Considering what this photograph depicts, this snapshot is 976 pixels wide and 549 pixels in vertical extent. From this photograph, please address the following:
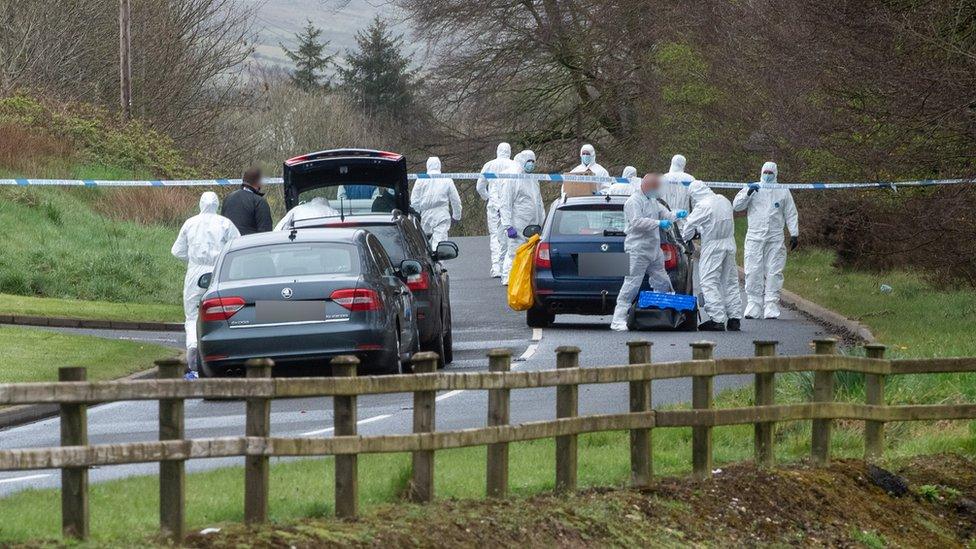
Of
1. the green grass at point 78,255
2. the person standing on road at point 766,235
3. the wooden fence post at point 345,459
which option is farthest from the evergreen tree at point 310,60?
the wooden fence post at point 345,459

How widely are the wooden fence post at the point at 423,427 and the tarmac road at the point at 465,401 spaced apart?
250cm

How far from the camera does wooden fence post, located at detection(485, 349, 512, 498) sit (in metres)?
8.66

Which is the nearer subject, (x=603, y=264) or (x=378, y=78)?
(x=603, y=264)

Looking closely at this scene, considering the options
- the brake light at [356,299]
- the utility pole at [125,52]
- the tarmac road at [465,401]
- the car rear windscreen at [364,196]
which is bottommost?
the tarmac road at [465,401]

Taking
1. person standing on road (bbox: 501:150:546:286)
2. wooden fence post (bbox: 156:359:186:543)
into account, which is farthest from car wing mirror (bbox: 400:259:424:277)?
person standing on road (bbox: 501:150:546:286)

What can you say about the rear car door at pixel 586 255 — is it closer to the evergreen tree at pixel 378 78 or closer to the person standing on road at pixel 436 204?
the person standing on road at pixel 436 204

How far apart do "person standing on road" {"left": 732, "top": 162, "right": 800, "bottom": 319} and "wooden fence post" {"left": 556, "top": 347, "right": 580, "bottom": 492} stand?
1384 centimetres

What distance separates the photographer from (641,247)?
19109mm

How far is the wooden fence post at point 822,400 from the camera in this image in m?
10.9

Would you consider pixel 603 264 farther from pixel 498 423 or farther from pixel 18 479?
pixel 498 423

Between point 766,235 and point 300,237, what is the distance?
9.56 meters

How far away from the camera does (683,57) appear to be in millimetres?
39281

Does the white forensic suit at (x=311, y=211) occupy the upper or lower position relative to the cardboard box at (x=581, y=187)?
lower

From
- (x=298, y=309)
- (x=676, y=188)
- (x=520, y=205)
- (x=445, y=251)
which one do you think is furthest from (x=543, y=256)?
(x=520, y=205)
